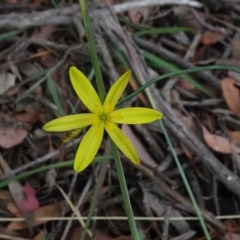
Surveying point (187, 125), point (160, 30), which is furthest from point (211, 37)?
point (187, 125)

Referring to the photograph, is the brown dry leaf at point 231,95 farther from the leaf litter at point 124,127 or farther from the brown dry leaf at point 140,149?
the brown dry leaf at point 140,149

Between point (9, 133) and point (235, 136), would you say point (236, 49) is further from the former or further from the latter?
point (9, 133)

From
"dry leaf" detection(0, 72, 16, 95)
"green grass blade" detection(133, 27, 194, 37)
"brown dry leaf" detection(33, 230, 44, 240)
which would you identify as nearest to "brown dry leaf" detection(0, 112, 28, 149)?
"dry leaf" detection(0, 72, 16, 95)

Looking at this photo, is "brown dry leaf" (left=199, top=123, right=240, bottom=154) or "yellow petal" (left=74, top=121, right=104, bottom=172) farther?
"brown dry leaf" (left=199, top=123, right=240, bottom=154)

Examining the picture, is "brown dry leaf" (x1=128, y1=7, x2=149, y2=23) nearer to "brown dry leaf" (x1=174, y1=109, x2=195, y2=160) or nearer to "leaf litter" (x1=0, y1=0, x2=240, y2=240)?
"leaf litter" (x1=0, y1=0, x2=240, y2=240)

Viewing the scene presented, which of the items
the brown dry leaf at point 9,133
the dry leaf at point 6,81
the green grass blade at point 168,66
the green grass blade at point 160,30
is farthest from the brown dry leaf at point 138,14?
the brown dry leaf at point 9,133

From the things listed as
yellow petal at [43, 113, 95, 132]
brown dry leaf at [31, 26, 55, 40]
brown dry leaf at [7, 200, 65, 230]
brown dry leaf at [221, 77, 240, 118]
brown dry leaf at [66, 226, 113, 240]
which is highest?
brown dry leaf at [31, 26, 55, 40]

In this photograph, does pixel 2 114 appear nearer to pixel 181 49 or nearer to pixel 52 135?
pixel 52 135
